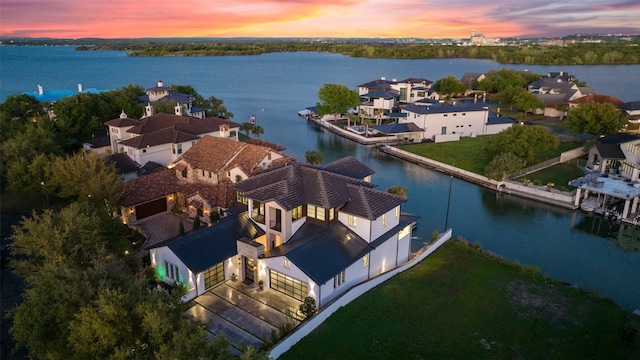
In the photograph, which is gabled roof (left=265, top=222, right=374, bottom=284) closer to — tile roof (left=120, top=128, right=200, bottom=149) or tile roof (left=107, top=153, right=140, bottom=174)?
tile roof (left=107, top=153, right=140, bottom=174)

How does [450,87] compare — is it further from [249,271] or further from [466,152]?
[249,271]

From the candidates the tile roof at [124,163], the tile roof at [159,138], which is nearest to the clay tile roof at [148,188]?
the tile roof at [124,163]

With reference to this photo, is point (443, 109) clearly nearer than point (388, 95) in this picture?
Yes

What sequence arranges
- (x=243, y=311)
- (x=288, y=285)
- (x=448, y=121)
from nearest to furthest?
(x=243, y=311) → (x=288, y=285) → (x=448, y=121)

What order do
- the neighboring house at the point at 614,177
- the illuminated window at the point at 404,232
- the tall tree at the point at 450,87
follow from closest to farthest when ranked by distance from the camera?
the illuminated window at the point at 404,232 → the neighboring house at the point at 614,177 → the tall tree at the point at 450,87

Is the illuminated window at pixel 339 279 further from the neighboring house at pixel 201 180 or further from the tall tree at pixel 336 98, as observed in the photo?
the tall tree at pixel 336 98

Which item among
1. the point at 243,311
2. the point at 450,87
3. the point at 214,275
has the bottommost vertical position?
the point at 243,311

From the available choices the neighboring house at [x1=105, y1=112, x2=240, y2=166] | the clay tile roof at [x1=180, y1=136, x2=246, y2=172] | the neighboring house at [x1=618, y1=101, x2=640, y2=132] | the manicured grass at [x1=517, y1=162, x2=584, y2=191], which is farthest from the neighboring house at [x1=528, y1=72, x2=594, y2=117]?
the clay tile roof at [x1=180, y1=136, x2=246, y2=172]

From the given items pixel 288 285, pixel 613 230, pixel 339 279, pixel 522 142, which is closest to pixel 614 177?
pixel 613 230
